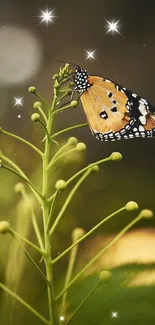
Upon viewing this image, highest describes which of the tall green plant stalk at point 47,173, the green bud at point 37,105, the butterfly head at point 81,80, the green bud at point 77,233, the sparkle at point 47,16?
the sparkle at point 47,16

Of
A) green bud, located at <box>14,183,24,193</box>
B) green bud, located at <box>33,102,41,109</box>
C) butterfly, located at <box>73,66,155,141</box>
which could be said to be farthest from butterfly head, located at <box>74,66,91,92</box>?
green bud, located at <box>14,183,24,193</box>

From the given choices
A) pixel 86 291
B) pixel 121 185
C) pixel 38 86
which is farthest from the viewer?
pixel 38 86

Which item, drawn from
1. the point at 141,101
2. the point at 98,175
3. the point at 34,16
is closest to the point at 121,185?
the point at 98,175

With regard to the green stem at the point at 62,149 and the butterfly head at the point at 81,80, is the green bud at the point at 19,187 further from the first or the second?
the butterfly head at the point at 81,80

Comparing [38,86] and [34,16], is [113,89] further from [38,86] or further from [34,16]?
[34,16]

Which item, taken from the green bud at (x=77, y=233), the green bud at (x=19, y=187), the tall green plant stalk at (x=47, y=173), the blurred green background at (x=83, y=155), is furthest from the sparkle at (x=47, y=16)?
the green bud at (x=77, y=233)

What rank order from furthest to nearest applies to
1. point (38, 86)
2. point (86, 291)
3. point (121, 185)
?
1. point (38, 86)
2. point (121, 185)
3. point (86, 291)

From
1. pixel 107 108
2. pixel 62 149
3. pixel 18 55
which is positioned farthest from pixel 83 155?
pixel 18 55
